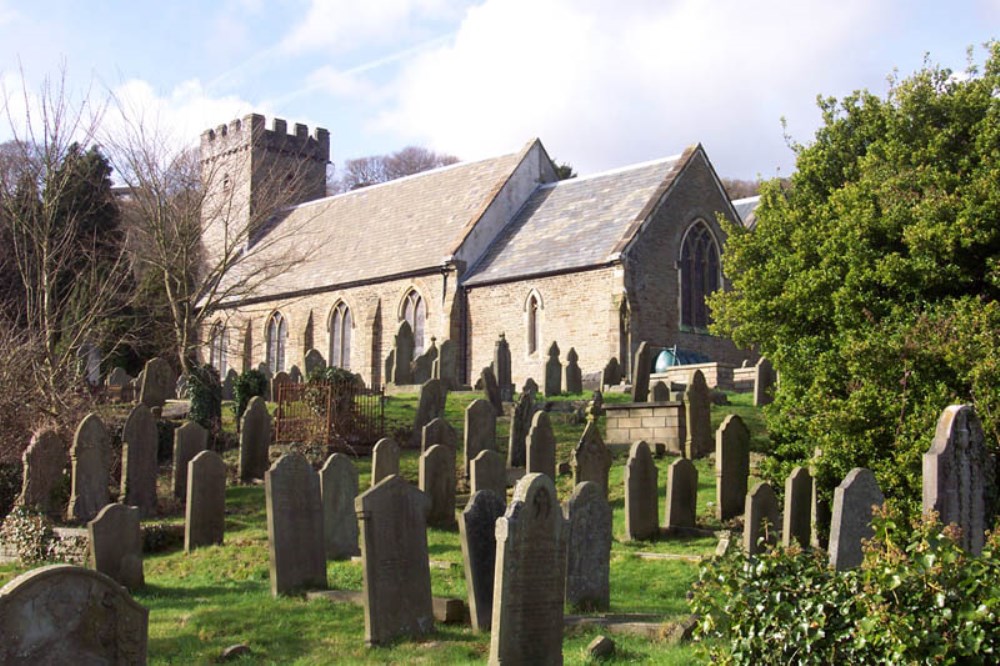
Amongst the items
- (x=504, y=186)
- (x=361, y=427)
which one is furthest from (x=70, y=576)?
(x=504, y=186)

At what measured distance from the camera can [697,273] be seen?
3550 cm

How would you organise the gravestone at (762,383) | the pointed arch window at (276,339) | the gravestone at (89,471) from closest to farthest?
1. the gravestone at (89,471)
2. the gravestone at (762,383)
3. the pointed arch window at (276,339)

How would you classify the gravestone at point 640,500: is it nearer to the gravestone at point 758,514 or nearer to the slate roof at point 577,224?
the gravestone at point 758,514

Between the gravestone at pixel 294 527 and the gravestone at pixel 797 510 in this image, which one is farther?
the gravestone at pixel 797 510

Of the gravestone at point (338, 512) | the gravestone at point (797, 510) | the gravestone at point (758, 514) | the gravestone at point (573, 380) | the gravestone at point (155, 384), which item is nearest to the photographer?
the gravestone at point (758, 514)

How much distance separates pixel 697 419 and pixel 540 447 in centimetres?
362

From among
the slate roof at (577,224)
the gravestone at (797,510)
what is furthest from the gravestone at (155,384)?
the gravestone at (797,510)

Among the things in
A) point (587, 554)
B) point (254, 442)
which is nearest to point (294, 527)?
point (587, 554)

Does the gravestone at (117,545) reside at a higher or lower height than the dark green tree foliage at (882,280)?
lower

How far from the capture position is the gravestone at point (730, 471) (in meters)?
15.4

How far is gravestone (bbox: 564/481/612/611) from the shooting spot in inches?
397

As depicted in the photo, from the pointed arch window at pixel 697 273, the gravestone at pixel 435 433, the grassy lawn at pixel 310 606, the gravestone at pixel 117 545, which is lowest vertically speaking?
the grassy lawn at pixel 310 606

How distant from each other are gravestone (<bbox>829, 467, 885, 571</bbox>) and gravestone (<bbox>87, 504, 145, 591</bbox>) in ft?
22.0

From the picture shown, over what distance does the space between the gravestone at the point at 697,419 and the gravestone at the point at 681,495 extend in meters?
4.29
